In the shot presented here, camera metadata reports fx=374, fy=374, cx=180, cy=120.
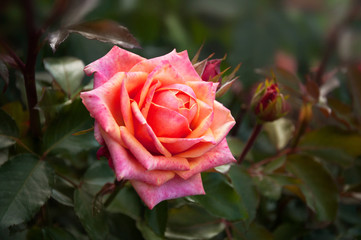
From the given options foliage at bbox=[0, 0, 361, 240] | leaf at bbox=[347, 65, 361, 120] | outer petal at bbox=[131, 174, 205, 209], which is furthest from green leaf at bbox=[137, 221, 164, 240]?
leaf at bbox=[347, 65, 361, 120]

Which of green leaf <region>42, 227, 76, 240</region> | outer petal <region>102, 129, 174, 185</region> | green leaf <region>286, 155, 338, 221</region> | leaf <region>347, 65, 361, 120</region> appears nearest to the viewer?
outer petal <region>102, 129, 174, 185</region>

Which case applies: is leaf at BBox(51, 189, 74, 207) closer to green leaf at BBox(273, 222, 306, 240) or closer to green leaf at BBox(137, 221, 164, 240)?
green leaf at BBox(137, 221, 164, 240)

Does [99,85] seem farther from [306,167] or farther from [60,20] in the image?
[306,167]

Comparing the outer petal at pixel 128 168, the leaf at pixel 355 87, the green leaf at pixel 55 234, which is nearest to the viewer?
the outer petal at pixel 128 168

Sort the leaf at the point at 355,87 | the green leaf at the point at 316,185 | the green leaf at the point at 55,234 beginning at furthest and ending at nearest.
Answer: the leaf at the point at 355,87 → the green leaf at the point at 316,185 → the green leaf at the point at 55,234

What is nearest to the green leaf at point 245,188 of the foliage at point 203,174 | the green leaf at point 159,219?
the foliage at point 203,174

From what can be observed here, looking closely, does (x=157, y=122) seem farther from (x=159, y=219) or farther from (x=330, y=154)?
(x=330, y=154)

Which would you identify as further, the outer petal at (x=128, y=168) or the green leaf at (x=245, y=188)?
the green leaf at (x=245, y=188)

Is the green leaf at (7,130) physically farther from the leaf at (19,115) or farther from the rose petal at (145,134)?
the rose petal at (145,134)
